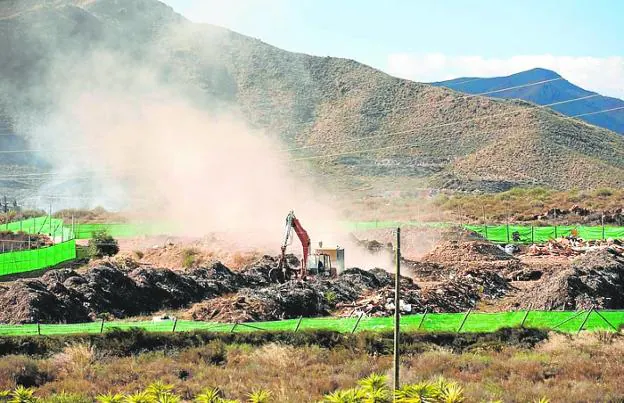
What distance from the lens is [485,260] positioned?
51.9 meters

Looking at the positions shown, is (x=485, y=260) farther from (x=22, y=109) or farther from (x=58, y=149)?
(x=22, y=109)

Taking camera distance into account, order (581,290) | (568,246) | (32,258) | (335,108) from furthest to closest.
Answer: (335,108) → (568,246) → (32,258) → (581,290)

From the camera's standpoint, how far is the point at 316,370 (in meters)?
21.8

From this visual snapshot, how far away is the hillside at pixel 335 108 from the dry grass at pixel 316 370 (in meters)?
87.3

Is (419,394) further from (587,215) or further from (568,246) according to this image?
(587,215)

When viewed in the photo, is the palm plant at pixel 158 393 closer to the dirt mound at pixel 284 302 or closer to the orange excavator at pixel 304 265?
the dirt mound at pixel 284 302

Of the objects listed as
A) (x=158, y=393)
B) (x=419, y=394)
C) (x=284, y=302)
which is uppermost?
(x=419, y=394)

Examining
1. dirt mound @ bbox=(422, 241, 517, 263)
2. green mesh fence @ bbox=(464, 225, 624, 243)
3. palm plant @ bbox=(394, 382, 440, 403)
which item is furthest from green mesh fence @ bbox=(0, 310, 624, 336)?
green mesh fence @ bbox=(464, 225, 624, 243)

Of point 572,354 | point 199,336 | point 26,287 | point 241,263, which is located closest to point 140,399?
point 199,336

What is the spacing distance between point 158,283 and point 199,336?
12.4 meters

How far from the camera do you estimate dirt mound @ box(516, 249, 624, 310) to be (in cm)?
3256

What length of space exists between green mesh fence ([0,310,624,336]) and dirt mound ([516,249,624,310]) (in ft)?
15.3

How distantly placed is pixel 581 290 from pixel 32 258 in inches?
1092

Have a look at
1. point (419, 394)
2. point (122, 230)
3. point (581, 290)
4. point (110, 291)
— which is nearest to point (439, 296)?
point (581, 290)
